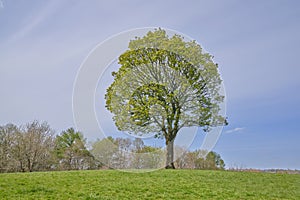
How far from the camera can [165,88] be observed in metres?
16.3

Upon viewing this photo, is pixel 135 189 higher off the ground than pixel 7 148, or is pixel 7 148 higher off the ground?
pixel 7 148

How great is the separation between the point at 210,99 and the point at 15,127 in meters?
18.3

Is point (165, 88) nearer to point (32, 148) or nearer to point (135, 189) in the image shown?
point (135, 189)

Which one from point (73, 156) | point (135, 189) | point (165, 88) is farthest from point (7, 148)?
point (135, 189)

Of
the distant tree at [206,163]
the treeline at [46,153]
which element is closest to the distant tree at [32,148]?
the treeline at [46,153]

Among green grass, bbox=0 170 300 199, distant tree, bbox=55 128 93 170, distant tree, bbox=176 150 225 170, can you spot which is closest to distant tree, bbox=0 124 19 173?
distant tree, bbox=55 128 93 170

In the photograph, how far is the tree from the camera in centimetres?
1559

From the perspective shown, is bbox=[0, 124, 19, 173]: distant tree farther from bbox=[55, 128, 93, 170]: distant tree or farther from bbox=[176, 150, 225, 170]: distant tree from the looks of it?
bbox=[176, 150, 225, 170]: distant tree

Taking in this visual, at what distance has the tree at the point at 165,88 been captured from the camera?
15586 millimetres

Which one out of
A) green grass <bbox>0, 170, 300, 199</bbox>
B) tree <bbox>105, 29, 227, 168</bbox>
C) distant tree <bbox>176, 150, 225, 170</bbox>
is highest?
tree <bbox>105, 29, 227, 168</bbox>

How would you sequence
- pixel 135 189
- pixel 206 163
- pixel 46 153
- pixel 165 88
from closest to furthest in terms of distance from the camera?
pixel 135 189 < pixel 165 88 < pixel 206 163 < pixel 46 153

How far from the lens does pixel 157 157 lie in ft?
44.2

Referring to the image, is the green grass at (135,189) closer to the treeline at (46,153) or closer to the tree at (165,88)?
the tree at (165,88)

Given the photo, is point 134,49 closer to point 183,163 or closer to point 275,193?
point 183,163
